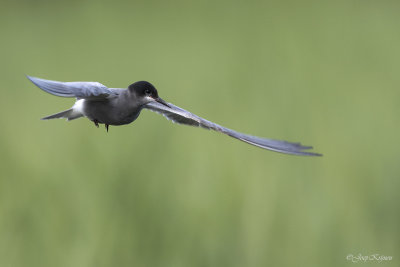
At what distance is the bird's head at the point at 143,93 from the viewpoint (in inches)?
31.1

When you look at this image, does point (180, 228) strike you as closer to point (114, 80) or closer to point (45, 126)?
point (45, 126)

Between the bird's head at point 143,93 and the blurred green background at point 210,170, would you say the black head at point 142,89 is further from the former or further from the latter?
the blurred green background at point 210,170

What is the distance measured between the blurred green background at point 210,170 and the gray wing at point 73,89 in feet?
5.86

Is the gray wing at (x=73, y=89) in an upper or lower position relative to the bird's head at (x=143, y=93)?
lower

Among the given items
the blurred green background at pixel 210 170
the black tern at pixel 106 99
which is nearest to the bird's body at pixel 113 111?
the black tern at pixel 106 99

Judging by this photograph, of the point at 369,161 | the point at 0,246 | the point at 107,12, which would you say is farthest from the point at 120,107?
the point at 107,12

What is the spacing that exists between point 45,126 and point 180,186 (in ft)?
3.31

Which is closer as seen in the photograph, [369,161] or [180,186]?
[180,186]

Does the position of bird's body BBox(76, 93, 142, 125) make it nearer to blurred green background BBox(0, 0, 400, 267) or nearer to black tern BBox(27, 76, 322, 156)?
black tern BBox(27, 76, 322, 156)

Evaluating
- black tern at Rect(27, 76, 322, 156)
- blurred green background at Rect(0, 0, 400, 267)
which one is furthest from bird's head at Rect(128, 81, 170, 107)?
blurred green background at Rect(0, 0, 400, 267)

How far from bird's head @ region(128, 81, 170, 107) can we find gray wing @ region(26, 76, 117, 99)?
41 millimetres

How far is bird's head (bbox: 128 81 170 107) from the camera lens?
791 millimetres

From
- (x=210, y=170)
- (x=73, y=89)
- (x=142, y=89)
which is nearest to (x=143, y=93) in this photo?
(x=142, y=89)

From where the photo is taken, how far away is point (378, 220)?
2969 millimetres
